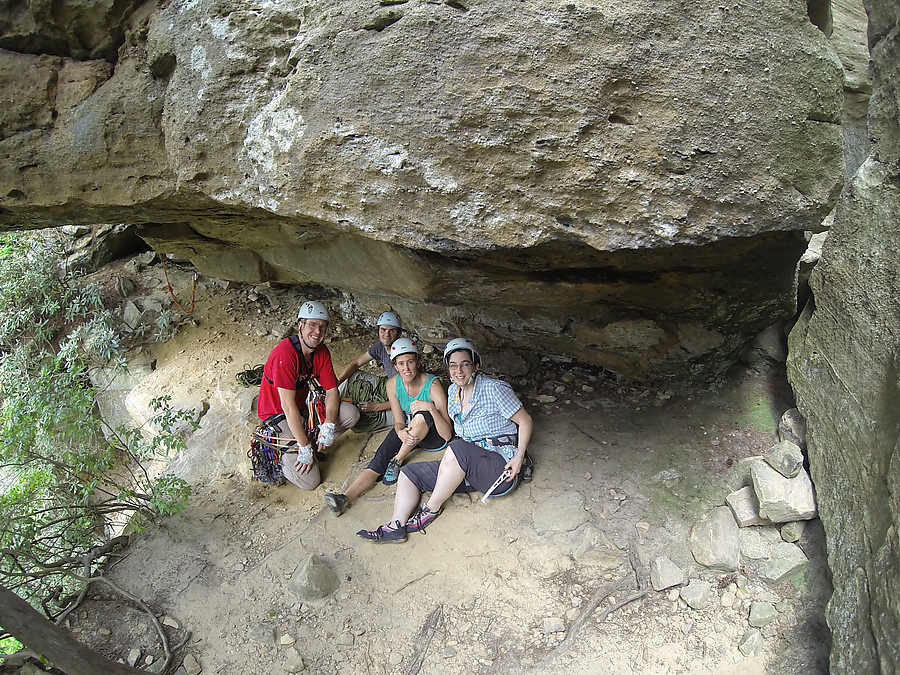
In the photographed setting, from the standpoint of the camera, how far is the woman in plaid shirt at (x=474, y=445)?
3.69 metres

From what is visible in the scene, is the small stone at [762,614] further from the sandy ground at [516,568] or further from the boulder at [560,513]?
the boulder at [560,513]

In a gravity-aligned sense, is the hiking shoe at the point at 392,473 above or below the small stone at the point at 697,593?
below

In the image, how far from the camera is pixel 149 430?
19.1 feet

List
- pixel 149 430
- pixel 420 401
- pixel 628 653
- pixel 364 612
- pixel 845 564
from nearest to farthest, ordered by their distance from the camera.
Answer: pixel 845 564 < pixel 628 653 < pixel 364 612 < pixel 420 401 < pixel 149 430

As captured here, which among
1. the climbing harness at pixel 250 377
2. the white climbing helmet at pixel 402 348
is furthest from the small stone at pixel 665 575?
the climbing harness at pixel 250 377

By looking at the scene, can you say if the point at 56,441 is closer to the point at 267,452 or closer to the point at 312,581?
the point at 267,452

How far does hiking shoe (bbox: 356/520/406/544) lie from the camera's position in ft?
12.2

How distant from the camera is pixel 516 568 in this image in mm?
3424

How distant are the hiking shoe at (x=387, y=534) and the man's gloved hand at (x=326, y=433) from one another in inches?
31.6

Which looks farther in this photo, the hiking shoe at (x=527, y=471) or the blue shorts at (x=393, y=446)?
the blue shorts at (x=393, y=446)

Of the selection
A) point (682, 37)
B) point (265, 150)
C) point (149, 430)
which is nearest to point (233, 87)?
point (265, 150)

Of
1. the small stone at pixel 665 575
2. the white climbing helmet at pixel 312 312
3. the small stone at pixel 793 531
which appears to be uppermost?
the white climbing helmet at pixel 312 312

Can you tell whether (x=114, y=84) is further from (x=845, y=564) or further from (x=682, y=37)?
(x=845, y=564)

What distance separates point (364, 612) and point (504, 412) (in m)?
1.52
